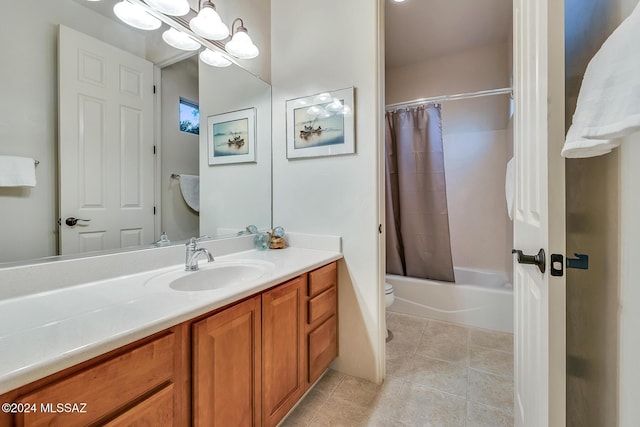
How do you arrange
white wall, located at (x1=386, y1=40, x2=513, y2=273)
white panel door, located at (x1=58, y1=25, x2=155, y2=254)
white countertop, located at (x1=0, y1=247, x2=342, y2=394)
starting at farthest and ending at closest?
white wall, located at (x1=386, y1=40, x2=513, y2=273) < white panel door, located at (x1=58, y1=25, x2=155, y2=254) < white countertop, located at (x1=0, y1=247, x2=342, y2=394)

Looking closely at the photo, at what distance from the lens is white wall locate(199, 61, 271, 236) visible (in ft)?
5.00

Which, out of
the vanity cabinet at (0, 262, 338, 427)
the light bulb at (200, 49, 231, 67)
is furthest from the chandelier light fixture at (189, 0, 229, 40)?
the vanity cabinet at (0, 262, 338, 427)

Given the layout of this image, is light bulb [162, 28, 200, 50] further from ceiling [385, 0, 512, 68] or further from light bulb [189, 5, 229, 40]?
ceiling [385, 0, 512, 68]

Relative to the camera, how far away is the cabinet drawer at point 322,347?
4.56 feet

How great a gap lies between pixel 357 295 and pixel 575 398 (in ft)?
3.27

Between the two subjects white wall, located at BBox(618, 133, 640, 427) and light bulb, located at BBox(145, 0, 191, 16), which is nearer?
white wall, located at BBox(618, 133, 640, 427)

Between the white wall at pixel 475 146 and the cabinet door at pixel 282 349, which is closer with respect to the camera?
the cabinet door at pixel 282 349

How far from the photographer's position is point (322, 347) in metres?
1.48

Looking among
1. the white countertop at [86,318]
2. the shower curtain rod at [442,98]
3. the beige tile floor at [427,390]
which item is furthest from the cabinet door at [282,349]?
the shower curtain rod at [442,98]

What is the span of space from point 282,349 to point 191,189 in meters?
0.97

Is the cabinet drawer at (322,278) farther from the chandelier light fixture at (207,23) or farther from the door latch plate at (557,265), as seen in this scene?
the chandelier light fixture at (207,23)

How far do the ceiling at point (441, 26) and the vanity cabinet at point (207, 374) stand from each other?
2321 millimetres

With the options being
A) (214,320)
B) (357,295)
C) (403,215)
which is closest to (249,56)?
(214,320)

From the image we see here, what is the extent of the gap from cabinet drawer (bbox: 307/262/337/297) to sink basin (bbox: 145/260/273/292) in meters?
0.24
